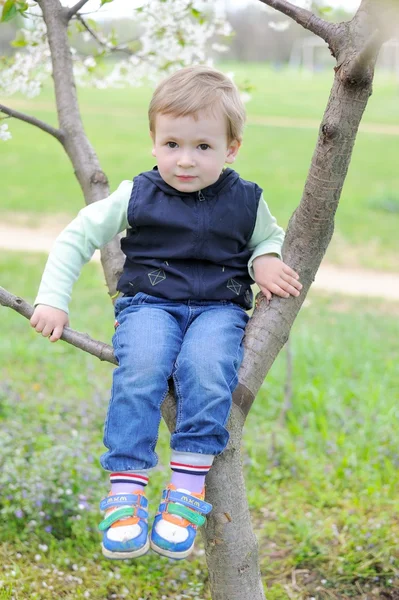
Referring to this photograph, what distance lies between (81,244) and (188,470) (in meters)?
0.70

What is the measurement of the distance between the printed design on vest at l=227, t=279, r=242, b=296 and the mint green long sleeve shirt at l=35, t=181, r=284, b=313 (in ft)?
0.21

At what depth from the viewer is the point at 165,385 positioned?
77.4 inches

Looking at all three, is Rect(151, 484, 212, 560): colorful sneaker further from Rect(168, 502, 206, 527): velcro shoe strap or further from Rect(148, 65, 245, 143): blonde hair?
Rect(148, 65, 245, 143): blonde hair

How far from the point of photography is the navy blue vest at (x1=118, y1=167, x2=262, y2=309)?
2.15 m

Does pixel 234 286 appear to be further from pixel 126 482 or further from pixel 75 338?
pixel 126 482

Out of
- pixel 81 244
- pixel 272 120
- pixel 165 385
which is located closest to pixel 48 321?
pixel 81 244

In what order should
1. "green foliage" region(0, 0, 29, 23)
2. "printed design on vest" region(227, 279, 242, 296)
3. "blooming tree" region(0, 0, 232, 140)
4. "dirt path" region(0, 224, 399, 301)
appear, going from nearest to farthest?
"printed design on vest" region(227, 279, 242, 296)
"green foliage" region(0, 0, 29, 23)
"blooming tree" region(0, 0, 232, 140)
"dirt path" region(0, 224, 399, 301)

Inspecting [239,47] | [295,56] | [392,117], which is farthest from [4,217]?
[295,56]

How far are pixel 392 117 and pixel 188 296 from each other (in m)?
25.6

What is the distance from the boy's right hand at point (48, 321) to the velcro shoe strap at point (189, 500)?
51 centimetres

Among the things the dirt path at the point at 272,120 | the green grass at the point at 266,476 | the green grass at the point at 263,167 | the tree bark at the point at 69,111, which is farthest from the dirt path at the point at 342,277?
the dirt path at the point at 272,120

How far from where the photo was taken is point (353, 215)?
11.4 meters

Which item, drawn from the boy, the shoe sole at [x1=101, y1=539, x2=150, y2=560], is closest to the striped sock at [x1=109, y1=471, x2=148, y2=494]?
the boy

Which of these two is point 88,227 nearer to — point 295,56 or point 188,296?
point 188,296
